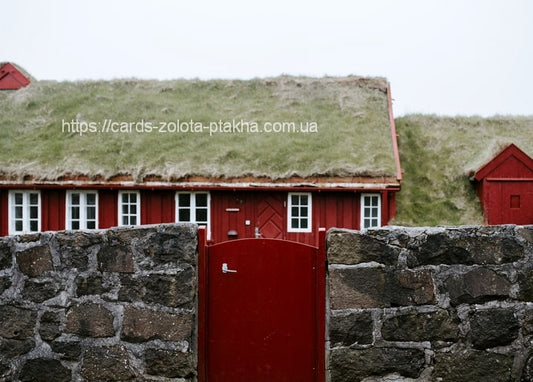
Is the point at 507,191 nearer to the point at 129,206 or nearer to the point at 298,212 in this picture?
the point at 298,212

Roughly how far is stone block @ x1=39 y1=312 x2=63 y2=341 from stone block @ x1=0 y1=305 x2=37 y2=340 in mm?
78

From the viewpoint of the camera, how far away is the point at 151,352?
14.4 ft

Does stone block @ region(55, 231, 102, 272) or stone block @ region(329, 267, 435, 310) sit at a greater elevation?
stone block @ region(55, 231, 102, 272)

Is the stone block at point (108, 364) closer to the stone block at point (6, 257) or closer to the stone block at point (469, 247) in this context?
the stone block at point (6, 257)

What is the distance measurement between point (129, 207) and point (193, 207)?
6.68 feet

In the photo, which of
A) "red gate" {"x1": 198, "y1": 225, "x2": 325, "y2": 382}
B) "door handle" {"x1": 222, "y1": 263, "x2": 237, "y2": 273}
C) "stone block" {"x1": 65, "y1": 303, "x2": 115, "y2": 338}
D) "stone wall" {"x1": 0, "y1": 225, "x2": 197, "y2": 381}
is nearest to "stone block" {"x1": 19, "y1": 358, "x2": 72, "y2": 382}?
"stone wall" {"x1": 0, "y1": 225, "x2": 197, "y2": 381}

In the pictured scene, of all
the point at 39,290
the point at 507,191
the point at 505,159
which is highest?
the point at 505,159

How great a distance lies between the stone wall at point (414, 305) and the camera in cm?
436

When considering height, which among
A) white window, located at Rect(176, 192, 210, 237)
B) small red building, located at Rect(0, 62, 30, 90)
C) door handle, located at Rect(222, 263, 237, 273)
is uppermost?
small red building, located at Rect(0, 62, 30, 90)

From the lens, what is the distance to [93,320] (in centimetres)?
443

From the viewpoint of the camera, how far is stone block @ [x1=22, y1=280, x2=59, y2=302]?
446cm

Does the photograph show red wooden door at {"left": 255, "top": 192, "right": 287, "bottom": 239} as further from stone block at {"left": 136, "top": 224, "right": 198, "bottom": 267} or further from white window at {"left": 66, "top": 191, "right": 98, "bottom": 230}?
stone block at {"left": 136, "top": 224, "right": 198, "bottom": 267}

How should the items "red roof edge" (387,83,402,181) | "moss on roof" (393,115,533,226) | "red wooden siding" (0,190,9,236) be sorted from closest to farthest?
"red roof edge" (387,83,402,181), "red wooden siding" (0,190,9,236), "moss on roof" (393,115,533,226)

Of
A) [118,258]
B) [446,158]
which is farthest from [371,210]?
[118,258]
